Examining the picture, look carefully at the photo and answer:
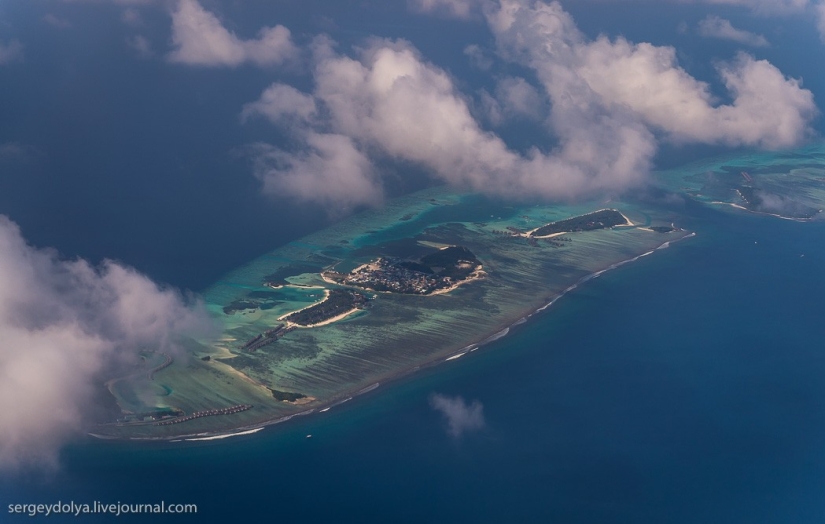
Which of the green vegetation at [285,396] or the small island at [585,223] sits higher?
the small island at [585,223]

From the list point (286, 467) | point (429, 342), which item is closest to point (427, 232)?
point (429, 342)

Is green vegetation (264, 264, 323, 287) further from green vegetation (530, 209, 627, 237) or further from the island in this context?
A: green vegetation (530, 209, 627, 237)

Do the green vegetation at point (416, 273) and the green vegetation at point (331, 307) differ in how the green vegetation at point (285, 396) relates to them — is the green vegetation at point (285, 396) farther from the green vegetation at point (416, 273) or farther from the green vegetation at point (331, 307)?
the green vegetation at point (416, 273)

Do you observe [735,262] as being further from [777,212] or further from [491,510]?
[491,510]

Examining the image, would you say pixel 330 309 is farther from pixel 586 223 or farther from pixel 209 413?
pixel 586 223

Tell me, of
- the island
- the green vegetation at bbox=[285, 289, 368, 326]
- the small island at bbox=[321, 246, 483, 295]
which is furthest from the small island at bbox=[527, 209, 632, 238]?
the green vegetation at bbox=[285, 289, 368, 326]

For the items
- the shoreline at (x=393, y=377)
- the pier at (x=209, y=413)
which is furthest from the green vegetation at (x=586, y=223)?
the pier at (x=209, y=413)

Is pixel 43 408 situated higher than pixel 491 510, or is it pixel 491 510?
pixel 43 408
